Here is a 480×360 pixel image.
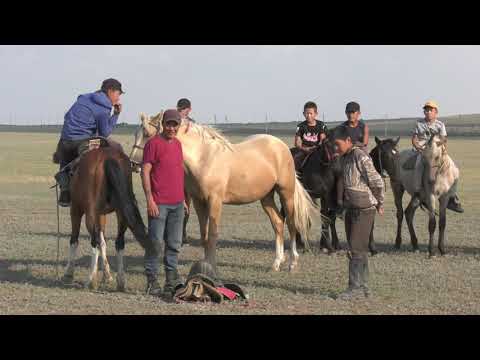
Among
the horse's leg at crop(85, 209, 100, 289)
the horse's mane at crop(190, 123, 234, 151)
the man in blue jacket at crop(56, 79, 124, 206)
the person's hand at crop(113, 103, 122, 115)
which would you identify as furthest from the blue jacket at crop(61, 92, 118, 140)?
the horse's leg at crop(85, 209, 100, 289)

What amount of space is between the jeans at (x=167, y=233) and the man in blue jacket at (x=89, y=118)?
1559mm

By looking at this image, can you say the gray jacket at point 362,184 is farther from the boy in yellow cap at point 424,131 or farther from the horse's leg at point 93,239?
the boy in yellow cap at point 424,131

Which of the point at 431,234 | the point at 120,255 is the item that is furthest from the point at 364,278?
the point at 431,234

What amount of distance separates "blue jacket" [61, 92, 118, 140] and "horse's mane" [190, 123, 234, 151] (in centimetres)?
123

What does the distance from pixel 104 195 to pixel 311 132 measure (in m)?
5.18

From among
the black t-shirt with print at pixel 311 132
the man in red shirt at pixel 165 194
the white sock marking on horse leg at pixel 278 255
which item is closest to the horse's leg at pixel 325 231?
the black t-shirt with print at pixel 311 132

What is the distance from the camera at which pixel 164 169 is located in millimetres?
8586

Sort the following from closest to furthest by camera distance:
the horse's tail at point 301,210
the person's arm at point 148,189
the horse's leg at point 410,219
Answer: the person's arm at point 148,189 → the horse's tail at point 301,210 → the horse's leg at point 410,219

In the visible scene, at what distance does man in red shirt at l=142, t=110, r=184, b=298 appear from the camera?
8.55 metres

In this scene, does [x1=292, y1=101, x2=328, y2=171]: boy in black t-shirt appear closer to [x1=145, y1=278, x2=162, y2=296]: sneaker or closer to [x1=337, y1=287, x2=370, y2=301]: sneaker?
[x1=337, y1=287, x2=370, y2=301]: sneaker

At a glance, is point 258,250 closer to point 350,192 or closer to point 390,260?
point 390,260

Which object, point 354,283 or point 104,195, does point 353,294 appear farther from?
point 104,195

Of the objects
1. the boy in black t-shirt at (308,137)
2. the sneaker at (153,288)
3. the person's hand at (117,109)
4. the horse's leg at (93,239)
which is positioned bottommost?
the sneaker at (153,288)

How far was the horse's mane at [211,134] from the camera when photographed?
9719 mm
